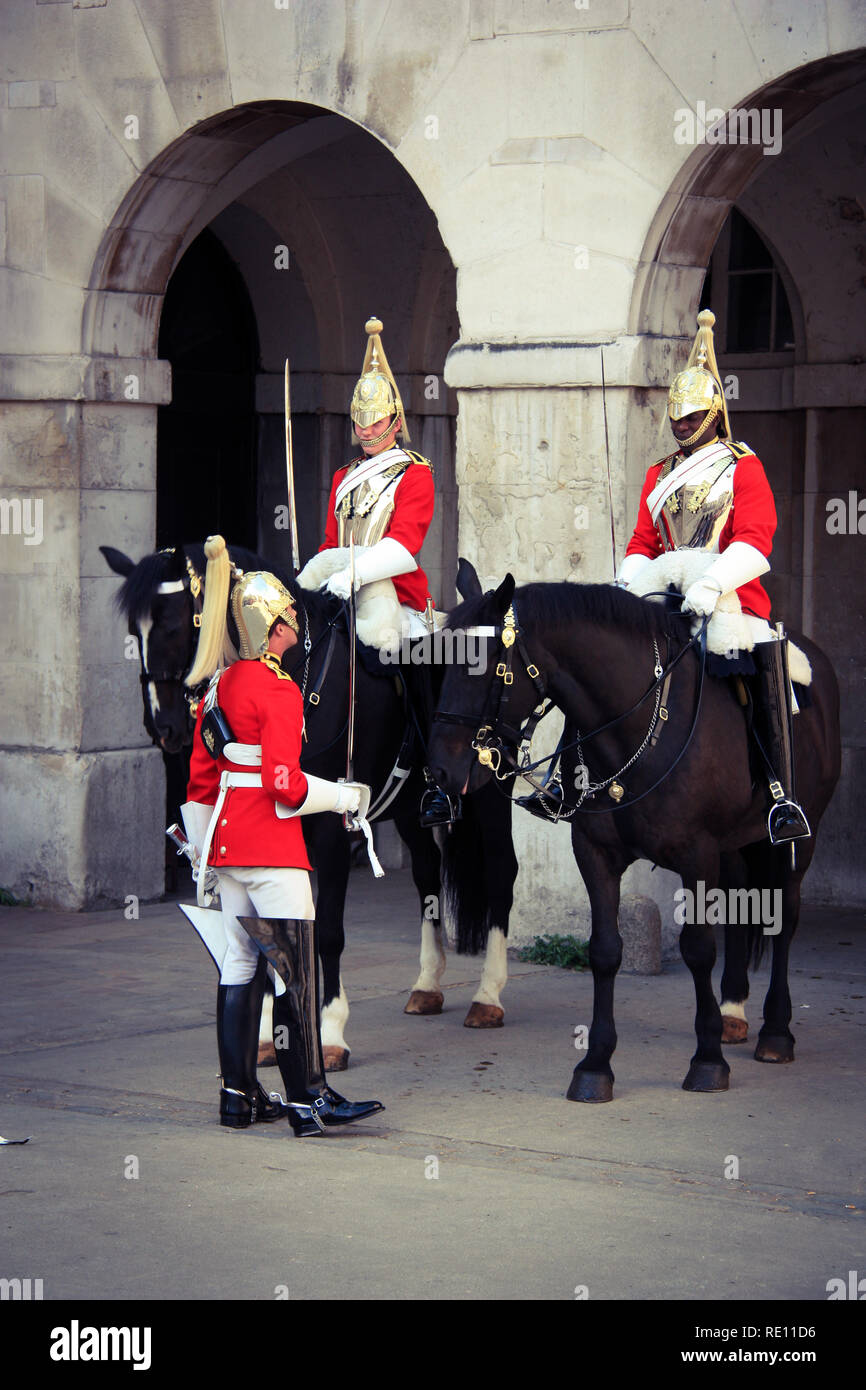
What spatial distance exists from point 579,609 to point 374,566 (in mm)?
1093

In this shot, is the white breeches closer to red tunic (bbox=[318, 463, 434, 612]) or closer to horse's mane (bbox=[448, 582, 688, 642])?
horse's mane (bbox=[448, 582, 688, 642])

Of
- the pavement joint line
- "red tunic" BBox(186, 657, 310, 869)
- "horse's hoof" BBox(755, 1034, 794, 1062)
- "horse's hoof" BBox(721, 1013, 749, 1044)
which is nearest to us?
the pavement joint line

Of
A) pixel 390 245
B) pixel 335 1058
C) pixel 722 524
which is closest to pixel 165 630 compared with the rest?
pixel 335 1058

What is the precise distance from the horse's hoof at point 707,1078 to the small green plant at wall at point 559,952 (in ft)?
7.41

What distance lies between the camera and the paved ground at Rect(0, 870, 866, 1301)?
5176mm

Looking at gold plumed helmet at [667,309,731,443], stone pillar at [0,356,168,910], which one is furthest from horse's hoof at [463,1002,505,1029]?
stone pillar at [0,356,168,910]

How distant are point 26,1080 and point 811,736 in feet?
10.5

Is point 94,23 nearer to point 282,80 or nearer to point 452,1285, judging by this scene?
point 282,80

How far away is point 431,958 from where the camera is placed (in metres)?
8.49

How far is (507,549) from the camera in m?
9.53

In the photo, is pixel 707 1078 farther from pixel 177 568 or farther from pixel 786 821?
pixel 177 568

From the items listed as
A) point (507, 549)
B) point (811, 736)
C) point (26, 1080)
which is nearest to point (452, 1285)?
point (26, 1080)

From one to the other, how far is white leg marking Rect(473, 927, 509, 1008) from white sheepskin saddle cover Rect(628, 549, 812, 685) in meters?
1.70
